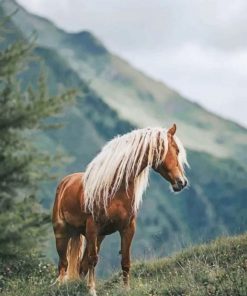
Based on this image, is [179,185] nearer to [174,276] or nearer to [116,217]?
[116,217]

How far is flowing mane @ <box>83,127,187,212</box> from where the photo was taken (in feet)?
32.5

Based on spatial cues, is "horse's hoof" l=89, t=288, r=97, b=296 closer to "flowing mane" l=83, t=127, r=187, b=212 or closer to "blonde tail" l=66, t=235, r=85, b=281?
"flowing mane" l=83, t=127, r=187, b=212

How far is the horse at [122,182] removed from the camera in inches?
387

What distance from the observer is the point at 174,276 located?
447 inches

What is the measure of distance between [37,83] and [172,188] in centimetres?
980

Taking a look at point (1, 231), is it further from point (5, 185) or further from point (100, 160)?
point (100, 160)

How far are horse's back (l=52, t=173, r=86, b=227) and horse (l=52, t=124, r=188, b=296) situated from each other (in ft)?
0.05

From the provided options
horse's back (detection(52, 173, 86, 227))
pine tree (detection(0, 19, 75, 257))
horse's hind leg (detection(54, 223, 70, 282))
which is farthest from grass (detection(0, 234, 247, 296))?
pine tree (detection(0, 19, 75, 257))

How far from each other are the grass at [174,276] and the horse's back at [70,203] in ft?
3.00

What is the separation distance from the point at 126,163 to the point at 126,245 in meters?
1.07

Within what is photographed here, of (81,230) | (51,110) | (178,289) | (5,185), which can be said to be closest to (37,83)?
(51,110)

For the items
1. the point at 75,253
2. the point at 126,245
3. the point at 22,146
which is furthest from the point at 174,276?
the point at 22,146

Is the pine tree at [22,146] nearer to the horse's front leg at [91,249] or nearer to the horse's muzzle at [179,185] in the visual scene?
the horse's front leg at [91,249]

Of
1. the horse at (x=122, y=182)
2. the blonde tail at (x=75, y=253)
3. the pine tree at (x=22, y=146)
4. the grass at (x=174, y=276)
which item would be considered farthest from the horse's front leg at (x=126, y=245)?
the pine tree at (x=22, y=146)
